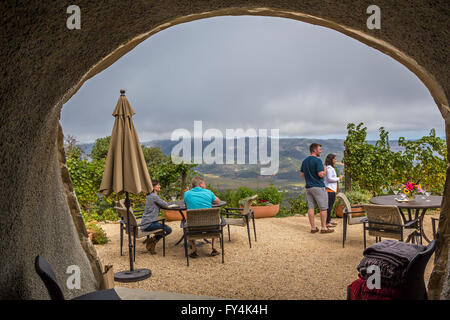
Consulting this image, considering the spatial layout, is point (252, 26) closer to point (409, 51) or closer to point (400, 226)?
point (400, 226)

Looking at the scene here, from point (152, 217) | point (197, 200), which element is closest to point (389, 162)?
point (197, 200)

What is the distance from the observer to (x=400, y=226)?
14.2ft

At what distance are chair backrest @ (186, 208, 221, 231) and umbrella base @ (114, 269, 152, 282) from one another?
0.91 metres

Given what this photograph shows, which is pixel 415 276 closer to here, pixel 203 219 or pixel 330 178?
pixel 203 219

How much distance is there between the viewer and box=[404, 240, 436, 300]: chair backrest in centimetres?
202

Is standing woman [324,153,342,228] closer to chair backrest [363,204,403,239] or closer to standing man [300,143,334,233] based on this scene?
standing man [300,143,334,233]

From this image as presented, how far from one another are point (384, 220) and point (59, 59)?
4490 mm

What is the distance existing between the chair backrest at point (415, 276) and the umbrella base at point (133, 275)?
319 centimetres

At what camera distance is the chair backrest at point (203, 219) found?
4750mm

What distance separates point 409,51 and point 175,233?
574 cm

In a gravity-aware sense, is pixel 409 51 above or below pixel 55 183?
above

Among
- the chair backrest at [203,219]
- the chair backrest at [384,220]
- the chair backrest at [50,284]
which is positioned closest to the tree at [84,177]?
the chair backrest at [203,219]

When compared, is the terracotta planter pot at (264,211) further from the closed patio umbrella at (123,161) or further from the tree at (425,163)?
the closed patio umbrella at (123,161)
